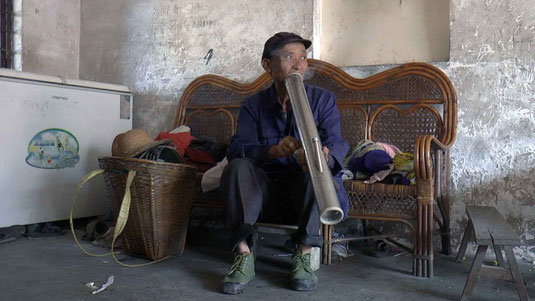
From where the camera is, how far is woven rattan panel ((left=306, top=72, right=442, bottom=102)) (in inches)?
104

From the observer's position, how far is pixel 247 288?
6.22 feet

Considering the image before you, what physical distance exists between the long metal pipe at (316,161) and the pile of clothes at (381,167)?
0.79 meters

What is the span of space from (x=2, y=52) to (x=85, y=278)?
8.62 feet

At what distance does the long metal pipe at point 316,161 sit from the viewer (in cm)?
134

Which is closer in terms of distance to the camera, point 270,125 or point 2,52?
point 270,125

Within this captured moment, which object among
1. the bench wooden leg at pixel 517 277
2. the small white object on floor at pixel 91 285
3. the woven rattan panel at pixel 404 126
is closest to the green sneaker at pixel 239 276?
the small white object on floor at pixel 91 285

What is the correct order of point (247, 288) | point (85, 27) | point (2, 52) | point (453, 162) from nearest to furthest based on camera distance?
point (247, 288) → point (453, 162) → point (2, 52) → point (85, 27)

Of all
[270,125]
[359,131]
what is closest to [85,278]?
[270,125]

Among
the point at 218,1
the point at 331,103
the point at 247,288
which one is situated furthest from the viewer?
the point at 218,1

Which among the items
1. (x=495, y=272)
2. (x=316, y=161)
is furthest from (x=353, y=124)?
(x=316, y=161)

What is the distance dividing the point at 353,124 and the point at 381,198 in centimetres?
69

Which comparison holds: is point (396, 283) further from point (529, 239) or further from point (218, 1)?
point (218, 1)

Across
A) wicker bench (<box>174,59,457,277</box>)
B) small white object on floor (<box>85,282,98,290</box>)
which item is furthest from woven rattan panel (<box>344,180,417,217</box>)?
small white object on floor (<box>85,282,98,290</box>)

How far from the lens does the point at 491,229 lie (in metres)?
1.79
